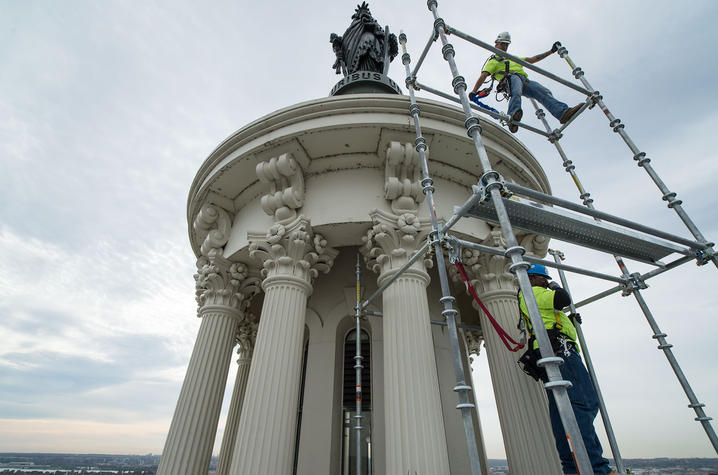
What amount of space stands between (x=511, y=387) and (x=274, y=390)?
4.14m

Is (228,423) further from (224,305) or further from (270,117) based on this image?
(270,117)

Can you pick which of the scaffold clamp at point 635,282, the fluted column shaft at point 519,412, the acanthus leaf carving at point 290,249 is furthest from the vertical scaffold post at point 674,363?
the acanthus leaf carving at point 290,249

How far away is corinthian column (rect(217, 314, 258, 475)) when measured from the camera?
10.2 meters

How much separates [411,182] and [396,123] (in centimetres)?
121

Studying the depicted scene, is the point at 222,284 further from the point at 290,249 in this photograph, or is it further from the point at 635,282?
the point at 635,282

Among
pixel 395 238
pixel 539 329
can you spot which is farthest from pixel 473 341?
pixel 539 329

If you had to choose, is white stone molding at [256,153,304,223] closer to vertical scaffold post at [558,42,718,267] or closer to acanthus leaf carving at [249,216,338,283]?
acanthus leaf carving at [249,216,338,283]

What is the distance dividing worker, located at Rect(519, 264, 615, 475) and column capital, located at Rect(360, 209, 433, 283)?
2.39 meters

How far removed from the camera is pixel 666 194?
4.80 meters

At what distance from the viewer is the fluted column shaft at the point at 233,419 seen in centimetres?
1019

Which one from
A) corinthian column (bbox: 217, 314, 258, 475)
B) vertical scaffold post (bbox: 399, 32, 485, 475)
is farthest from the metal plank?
corinthian column (bbox: 217, 314, 258, 475)

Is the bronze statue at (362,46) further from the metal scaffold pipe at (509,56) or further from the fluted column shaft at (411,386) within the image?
the fluted column shaft at (411,386)

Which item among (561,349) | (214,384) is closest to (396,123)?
(561,349)

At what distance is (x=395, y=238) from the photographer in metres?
6.76
